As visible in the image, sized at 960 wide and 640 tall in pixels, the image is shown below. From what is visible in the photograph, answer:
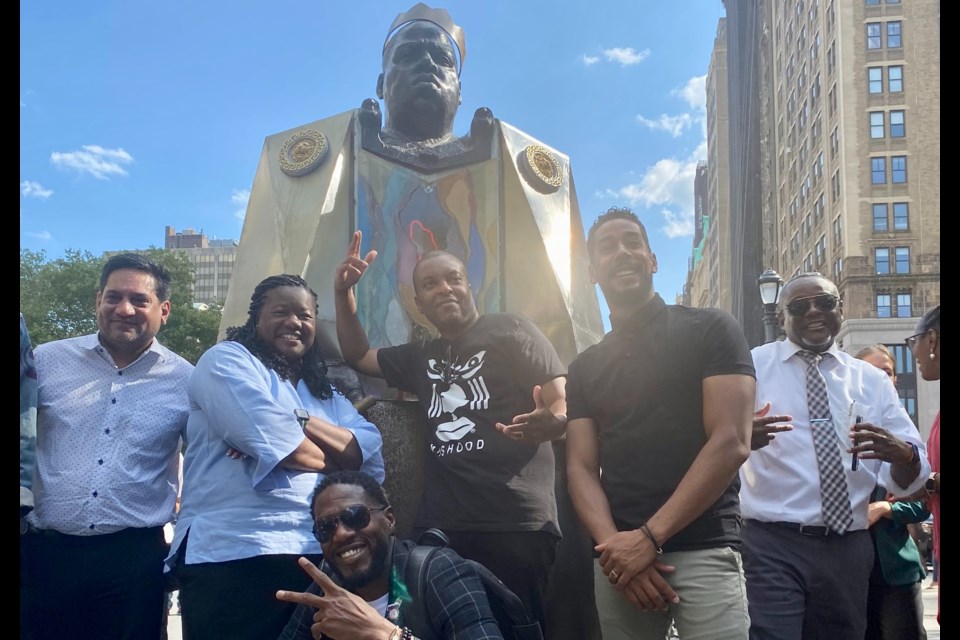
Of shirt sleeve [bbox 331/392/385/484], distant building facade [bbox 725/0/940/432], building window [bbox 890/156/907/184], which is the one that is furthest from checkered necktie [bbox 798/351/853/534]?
building window [bbox 890/156/907/184]

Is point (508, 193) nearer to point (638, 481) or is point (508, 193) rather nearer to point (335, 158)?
point (335, 158)

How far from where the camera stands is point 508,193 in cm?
564

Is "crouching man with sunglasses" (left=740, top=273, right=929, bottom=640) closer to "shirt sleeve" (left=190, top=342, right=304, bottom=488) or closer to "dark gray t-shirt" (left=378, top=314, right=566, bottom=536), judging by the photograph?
"dark gray t-shirt" (left=378, top=314, right=566, bottom=536)

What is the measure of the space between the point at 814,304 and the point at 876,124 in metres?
37.8

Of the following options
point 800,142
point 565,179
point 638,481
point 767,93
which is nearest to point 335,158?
point 565,179

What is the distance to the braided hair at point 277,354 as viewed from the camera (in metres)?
3.21

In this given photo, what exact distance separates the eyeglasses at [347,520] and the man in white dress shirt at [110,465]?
0.91m

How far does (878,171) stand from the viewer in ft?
120

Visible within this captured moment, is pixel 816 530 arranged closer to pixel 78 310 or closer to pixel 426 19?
pixel 426 19

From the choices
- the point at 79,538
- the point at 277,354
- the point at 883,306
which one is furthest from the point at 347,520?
the point at 883,306

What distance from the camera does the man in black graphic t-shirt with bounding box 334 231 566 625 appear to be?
10.0ft
